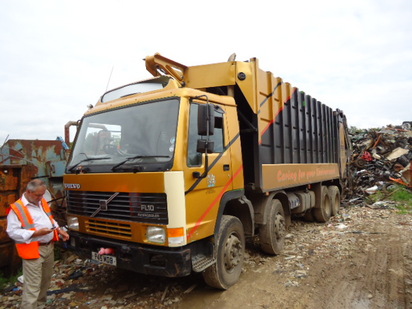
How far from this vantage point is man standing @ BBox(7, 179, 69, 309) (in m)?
2.97

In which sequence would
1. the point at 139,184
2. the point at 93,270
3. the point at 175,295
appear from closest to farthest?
the point at 139,184 < the point at 175,295 < the point at 93,270

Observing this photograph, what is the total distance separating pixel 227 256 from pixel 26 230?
2.32m

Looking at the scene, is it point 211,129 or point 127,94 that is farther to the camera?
point 127,94

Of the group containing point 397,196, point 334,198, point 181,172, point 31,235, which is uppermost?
point 181,172

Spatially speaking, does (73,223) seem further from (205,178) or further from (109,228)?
(205,178)

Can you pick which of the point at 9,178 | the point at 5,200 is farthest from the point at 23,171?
the point at 5,200

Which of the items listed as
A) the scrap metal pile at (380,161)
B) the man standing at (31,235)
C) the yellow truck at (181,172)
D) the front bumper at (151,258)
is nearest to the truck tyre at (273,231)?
the yellow truck at (181,172)

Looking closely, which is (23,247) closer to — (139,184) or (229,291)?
(139,184)

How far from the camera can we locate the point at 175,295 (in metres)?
3.65

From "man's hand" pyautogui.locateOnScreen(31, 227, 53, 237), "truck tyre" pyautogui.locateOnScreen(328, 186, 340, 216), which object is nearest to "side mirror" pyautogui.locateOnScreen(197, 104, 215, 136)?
"man's hand" pyautogui.locateOnScreen(31, 227, 53, 237)

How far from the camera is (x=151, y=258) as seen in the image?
3.06 m

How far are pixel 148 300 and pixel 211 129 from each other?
2.26 metres

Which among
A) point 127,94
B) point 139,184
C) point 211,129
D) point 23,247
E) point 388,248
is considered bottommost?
point 388,248

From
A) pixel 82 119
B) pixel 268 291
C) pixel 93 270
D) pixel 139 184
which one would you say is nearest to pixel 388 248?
pixel 268 291
